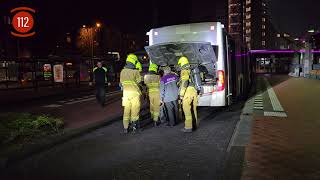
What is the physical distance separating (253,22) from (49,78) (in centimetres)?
17575

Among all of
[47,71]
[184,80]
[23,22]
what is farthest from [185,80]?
[47,71]

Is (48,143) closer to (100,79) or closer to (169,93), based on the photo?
(169,93)

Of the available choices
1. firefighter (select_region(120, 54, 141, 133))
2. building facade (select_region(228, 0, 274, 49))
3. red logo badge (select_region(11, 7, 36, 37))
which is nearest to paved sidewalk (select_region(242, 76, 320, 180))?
firefighter (select_region(120, 54, 141, 133))

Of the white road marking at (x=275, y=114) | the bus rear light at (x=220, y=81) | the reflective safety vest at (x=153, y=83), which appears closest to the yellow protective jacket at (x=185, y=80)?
the reflective safety vest at (x=153, y=83)

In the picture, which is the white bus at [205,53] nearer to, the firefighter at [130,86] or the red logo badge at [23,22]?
the firefighter at [130,86]

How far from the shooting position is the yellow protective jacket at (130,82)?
9.46 m

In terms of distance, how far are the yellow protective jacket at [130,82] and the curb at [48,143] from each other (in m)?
1.48

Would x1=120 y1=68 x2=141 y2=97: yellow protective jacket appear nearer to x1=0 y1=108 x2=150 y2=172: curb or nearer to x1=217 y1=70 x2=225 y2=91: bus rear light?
x1=0 y1=108 x2=150 y2=172: curb

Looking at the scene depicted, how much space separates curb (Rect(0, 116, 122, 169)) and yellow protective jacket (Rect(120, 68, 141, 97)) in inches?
58.2

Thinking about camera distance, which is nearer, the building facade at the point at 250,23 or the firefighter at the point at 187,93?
the firefighter at the point at 187,93

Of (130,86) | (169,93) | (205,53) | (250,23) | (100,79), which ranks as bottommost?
(169,93)

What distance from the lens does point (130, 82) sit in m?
9.45

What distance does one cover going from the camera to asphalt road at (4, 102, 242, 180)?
6062mm

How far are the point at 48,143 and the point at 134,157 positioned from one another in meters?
2.12
